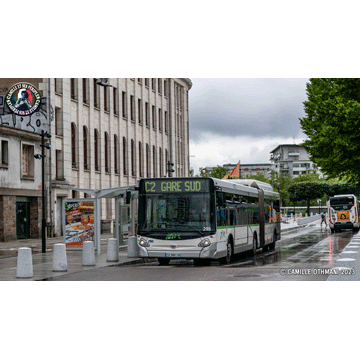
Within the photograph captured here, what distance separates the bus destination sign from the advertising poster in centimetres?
592

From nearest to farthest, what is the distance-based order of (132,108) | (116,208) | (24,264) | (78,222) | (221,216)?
(24,264) < (221,216) < (78,222) < (116,208) < (132,108)

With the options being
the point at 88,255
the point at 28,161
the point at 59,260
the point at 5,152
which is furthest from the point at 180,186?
the point at 28,161

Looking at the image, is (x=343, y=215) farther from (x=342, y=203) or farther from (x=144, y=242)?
(x=144, y=242)

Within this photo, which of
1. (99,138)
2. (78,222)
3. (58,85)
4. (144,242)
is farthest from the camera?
(99,138)

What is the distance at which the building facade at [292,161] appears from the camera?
18875 centimetres

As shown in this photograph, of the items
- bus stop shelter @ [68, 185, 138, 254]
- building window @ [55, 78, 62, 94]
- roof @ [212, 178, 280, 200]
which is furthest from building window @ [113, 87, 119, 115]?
roof @ [212, 178, 280, 200]

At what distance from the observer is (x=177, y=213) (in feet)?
60.3

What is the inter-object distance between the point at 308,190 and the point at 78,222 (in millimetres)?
103503

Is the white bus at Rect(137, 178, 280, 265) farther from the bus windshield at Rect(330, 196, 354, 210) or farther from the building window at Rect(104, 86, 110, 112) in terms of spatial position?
the building window at Rect(104, 86, 110, 112)

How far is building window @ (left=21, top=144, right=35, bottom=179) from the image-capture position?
1496 inches

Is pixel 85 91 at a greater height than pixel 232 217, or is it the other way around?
pixel 85 91
